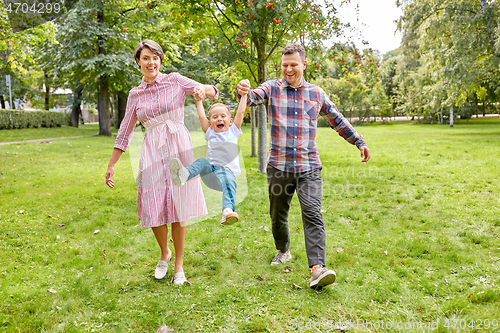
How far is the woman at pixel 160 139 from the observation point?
11.9 feet

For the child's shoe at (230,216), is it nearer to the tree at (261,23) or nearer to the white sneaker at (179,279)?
the white sneaker at (179,279)

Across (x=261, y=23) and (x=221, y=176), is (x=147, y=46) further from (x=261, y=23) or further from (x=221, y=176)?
(x=261, y=23)

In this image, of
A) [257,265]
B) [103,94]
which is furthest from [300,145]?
[103,94]

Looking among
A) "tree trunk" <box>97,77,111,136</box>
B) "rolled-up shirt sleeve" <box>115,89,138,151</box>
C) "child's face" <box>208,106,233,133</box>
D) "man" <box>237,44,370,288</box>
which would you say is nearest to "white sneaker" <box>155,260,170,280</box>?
"rolled-up shirt sleeve" <box>115,89,138,151</box>

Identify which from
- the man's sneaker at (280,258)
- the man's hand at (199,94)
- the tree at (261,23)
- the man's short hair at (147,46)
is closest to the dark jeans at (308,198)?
the man's sneaker at (280,258)

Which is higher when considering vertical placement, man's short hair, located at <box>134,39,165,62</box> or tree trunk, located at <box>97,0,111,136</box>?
tree trunk, located at <box>97,0,111,136</box>

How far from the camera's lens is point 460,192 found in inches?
323

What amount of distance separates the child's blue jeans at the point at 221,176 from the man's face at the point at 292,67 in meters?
1.33

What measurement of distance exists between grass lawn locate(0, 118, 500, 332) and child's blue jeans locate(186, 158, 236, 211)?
1212 millimetres

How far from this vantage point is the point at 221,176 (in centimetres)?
313

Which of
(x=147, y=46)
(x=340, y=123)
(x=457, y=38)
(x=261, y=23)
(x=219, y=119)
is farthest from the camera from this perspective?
(x=457, y=38)

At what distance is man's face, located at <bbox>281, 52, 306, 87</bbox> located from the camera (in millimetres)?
3703

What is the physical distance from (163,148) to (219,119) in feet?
2.59

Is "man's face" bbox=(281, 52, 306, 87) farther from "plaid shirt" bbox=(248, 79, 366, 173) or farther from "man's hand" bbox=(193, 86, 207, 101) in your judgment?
"man's hand" bbox=(193, 86, 207, 101)
